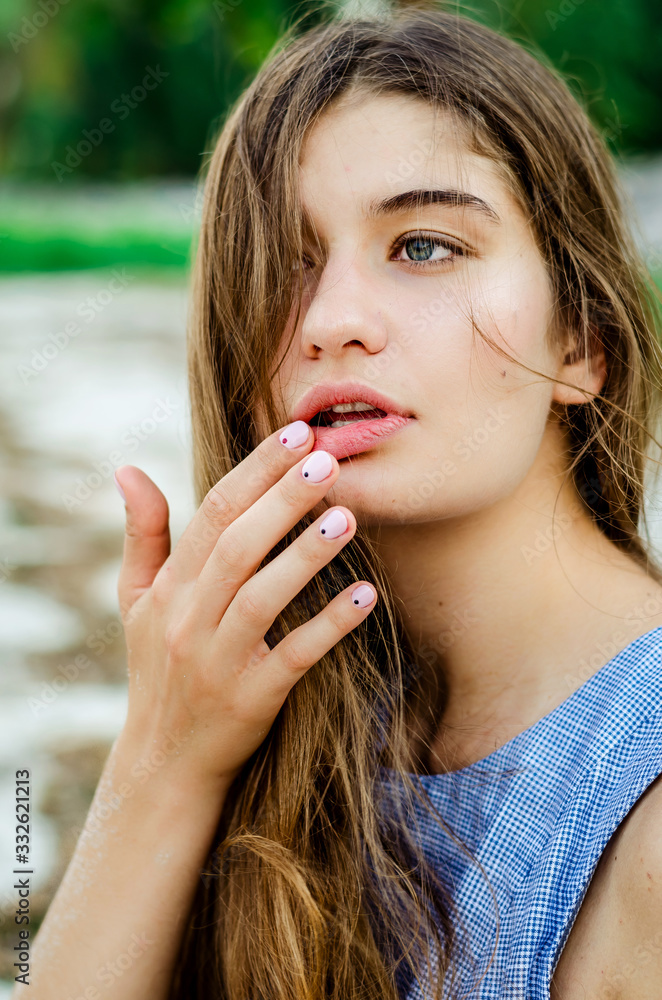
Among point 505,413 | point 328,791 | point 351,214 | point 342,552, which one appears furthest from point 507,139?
point 328,791

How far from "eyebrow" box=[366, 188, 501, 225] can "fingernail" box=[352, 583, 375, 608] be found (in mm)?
587

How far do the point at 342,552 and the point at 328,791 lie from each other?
41 centimetres

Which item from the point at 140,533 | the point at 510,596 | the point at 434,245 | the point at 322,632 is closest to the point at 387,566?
the point at 510,596

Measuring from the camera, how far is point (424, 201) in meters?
1.50

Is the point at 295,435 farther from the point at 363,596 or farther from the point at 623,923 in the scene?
the point at 623,923

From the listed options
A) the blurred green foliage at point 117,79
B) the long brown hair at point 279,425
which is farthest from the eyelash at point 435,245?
the blurred green foliage at point 117,79

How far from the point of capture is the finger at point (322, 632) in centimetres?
143

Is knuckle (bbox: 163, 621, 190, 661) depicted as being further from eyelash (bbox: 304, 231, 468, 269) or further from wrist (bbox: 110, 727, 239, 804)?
eyelash (bbox: 304, 231, 468, 269)

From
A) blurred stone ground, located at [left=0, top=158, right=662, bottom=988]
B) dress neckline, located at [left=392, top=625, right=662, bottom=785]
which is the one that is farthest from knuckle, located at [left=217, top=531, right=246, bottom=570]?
blurred stone ground, located at [left=0, top=158, right=662, bottom=988]

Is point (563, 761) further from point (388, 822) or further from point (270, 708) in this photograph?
point (270, 708)

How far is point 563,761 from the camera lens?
143 centimetres

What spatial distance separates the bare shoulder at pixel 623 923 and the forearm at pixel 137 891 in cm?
65

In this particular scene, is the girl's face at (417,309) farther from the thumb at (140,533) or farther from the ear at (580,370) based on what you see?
the thumb at (140,533)

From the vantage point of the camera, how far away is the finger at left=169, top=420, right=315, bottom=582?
1426 mm
